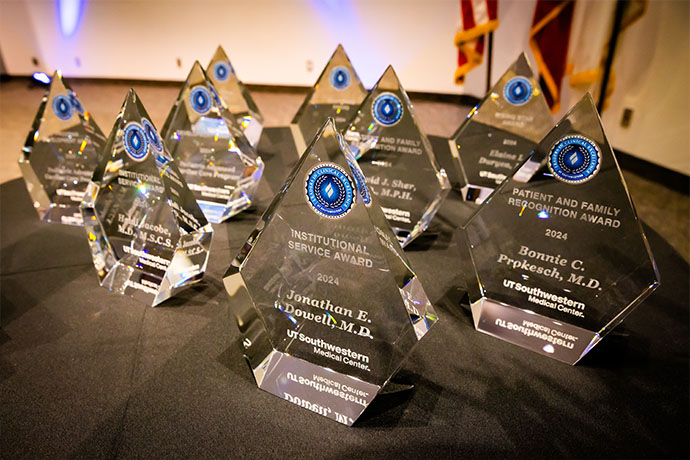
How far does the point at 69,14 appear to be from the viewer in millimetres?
5727

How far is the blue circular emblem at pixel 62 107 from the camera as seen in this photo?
201 centimetres

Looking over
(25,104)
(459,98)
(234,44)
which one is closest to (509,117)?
(459,98)

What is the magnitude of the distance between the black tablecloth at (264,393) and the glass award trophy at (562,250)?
0.11 meters

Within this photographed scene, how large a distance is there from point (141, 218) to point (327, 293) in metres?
0.84

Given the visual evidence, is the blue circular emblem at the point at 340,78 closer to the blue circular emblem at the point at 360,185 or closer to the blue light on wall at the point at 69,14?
the blue circular emblem at the point at 360,185

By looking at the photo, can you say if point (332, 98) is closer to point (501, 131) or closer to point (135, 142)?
point (501, 131)

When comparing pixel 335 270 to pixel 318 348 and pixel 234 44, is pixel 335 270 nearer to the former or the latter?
pixel 318 348

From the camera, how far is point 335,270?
1.07 m

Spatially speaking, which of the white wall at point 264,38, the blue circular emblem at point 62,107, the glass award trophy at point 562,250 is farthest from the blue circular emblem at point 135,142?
the white wall at point 264,38

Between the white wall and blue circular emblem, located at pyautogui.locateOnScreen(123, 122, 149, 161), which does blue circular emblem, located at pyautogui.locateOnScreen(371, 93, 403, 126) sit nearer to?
blue circular emblem, located at pyautogui.locateOnScreen(123, 122, 149, 161)

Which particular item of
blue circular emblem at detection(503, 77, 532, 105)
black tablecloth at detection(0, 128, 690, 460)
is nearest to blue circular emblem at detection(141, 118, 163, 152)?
black tablecloth at detection(0, 128, 690, 460)

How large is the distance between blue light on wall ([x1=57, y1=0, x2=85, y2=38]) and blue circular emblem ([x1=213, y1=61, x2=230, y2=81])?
4312mm

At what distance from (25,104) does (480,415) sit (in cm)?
601

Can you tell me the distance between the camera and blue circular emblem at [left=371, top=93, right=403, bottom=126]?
6.13 ft
